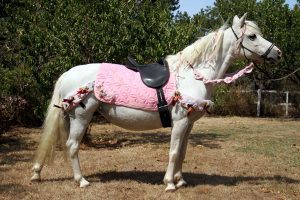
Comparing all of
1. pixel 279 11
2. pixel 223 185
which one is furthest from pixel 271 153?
pixel 279 11

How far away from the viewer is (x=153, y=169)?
7.23 m

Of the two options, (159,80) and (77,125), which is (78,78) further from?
(159,80)

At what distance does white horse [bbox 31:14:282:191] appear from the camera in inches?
220

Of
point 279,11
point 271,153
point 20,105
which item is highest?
point 279,11

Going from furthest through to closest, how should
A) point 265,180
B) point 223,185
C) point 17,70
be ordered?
point 17,70 → point 265,180 → point 223,185

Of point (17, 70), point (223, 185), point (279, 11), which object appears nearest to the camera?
point (223, 185)

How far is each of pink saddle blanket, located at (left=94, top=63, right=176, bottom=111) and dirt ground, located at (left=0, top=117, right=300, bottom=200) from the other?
3.97ft

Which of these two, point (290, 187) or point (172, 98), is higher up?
point (172, 98)

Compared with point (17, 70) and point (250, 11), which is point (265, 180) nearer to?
point (17, 70)

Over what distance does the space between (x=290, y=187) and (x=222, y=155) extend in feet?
8.94

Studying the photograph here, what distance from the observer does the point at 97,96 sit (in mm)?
5613

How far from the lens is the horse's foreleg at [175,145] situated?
5.51m

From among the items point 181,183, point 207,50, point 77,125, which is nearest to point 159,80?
point 207,50

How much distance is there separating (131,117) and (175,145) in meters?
0.70
